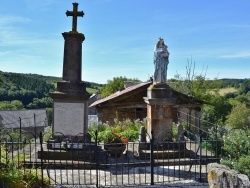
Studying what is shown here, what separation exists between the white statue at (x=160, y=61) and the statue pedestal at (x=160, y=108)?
31 cm

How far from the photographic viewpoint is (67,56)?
9.82 m

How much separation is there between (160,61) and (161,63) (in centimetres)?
9

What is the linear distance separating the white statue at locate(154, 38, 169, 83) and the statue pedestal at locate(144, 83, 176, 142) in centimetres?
31

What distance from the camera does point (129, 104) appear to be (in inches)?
715

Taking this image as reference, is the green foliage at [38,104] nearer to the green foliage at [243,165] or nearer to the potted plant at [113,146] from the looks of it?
the potted plant at [113,146]

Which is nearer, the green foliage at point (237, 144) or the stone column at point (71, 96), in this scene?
the green foliage at point (237, 144)

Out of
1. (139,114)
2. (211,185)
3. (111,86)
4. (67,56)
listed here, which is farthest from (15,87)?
(211,185)

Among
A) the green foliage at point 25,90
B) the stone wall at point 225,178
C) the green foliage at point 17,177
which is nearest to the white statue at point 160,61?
the green foliage at point 17,177

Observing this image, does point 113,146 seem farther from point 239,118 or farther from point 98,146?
point 239,118

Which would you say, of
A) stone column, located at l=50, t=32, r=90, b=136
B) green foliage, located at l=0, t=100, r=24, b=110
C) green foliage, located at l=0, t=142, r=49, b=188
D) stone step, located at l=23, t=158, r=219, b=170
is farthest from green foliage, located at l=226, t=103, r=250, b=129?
green foliage, located at l=0, t=100, r=24, b=110

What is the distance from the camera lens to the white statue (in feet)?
34.1

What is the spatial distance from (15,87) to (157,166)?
81254 millimetres

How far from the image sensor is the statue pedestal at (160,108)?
9977 mm

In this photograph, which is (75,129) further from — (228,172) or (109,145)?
(228,172)
